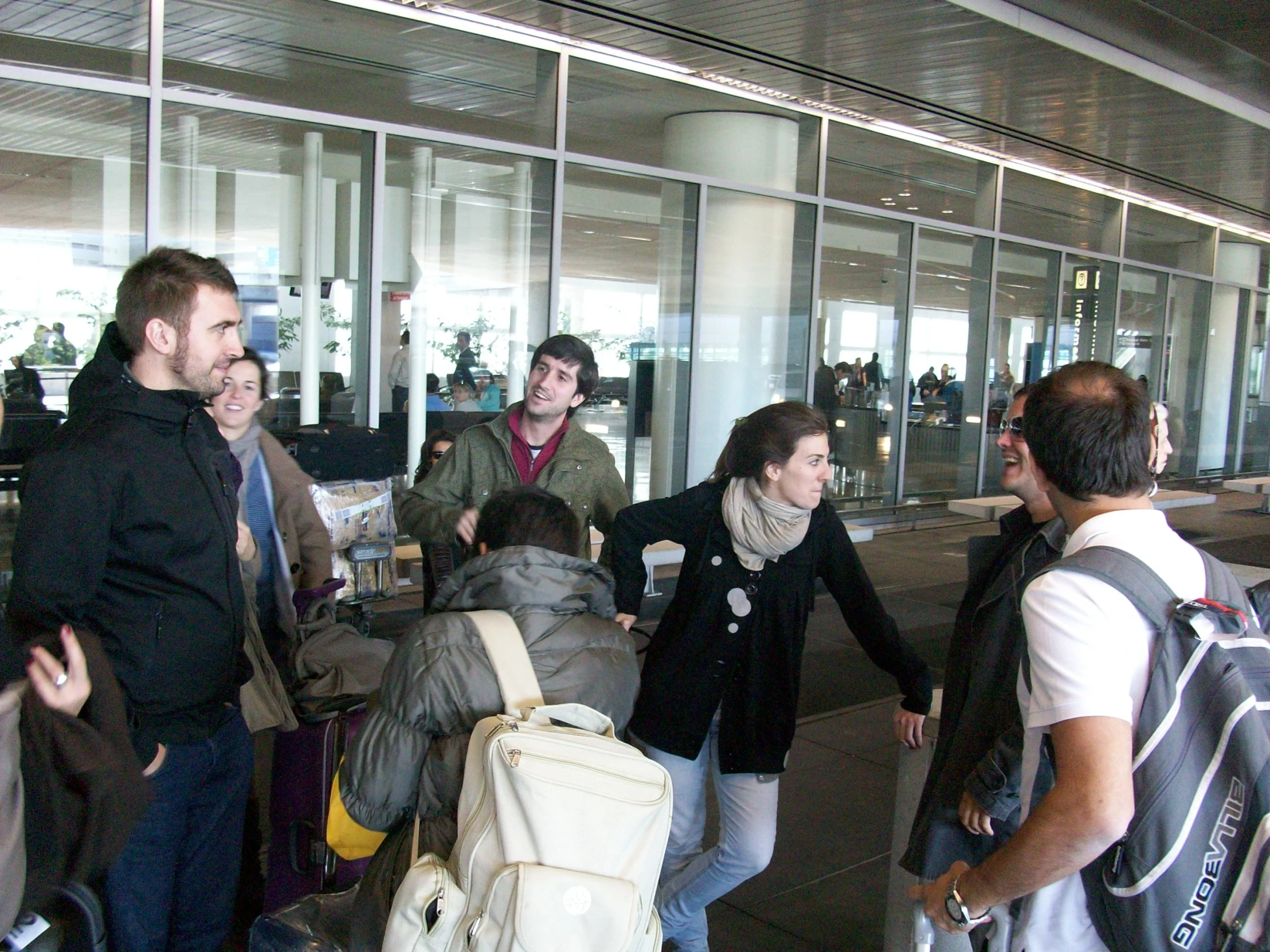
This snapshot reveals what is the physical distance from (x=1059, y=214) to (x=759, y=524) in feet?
46.6

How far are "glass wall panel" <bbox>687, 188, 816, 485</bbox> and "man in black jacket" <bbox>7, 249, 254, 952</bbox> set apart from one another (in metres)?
8.20

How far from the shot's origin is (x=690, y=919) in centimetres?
317

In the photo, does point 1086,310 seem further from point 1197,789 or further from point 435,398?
point 1197,789

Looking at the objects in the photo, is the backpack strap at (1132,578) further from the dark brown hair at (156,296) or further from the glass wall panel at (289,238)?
the glass wall panel at (289,238)

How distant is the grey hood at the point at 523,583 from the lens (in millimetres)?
2355

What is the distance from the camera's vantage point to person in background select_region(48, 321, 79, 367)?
7.00 meters

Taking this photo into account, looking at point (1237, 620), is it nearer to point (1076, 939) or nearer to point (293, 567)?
point (1076, 939)

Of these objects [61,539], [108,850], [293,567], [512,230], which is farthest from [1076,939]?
[512,230]

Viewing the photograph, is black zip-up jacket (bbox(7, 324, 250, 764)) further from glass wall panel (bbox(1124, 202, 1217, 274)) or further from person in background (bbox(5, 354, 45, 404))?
glass wall panel (bbox(1124, 202, 1217, 274))

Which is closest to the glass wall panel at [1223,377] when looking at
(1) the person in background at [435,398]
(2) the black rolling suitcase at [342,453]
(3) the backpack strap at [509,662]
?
(1) the person in background at [435,398]

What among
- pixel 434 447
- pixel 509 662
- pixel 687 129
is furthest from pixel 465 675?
pixel 687 129

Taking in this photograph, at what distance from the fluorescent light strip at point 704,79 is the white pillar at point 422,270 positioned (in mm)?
1053

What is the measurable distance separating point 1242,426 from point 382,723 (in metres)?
21.7

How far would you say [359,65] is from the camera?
8.96 metres
